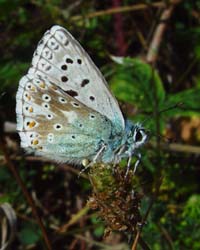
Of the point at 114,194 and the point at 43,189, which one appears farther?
the point at 43,189

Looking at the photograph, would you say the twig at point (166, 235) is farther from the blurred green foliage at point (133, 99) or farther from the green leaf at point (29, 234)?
the green leaf at point (29, 234)

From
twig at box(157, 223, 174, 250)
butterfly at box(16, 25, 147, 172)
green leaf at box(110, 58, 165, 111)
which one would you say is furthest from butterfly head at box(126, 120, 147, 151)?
green leaf at box(110, 58, 165, 111)

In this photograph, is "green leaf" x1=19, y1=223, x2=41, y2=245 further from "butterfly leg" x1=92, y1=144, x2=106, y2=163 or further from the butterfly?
"butterfly leg" x1=92, y1=144, x2=106, y2=163

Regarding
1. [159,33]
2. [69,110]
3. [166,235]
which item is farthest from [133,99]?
[159,33]

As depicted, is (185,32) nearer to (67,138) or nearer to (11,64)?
(11,64)

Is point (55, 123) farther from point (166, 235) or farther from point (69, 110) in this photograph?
point (166, 235)

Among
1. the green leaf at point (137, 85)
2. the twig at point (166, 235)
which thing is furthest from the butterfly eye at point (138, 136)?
the green leaf at point (137, 85)


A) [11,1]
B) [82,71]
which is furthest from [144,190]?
[11,1]

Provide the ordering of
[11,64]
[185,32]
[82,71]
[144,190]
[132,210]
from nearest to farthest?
[132,210] < [82,71] < [144,190] < [11,64] < [185,32]
